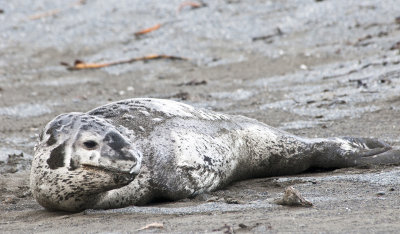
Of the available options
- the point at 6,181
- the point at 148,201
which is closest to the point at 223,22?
the point at 6,181

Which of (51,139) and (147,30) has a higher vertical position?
(147,30)

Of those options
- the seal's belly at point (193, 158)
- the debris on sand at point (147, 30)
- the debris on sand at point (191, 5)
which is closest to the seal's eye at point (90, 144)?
the seal's belly at point (193, 158)

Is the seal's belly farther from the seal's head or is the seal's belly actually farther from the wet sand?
the seal's head

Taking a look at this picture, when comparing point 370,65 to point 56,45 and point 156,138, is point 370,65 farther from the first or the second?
point 56,45

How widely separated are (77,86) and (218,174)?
207 inches

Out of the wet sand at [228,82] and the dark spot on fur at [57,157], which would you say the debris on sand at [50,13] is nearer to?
the wet sand at [228,82]

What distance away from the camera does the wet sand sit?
3.44 m

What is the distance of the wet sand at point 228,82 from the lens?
3436 millimetres

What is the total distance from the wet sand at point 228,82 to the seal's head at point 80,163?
4.6 inches

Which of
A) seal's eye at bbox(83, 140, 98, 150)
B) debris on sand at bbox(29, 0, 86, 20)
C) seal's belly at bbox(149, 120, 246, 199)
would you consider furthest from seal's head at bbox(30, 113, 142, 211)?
debris on sand at bbox(29, 0, 86, 20)

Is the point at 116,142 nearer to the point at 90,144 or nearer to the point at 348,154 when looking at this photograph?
the point at 90,144

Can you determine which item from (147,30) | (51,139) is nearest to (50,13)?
(147,30)

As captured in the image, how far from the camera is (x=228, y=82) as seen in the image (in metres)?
8.66

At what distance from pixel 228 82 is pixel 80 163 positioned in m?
5.31
